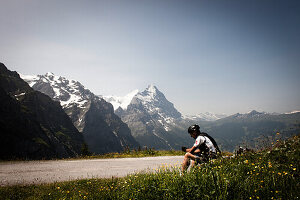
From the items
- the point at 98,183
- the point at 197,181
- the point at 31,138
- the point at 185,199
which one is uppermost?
the point at 197,181

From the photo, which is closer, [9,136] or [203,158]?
[203,158]

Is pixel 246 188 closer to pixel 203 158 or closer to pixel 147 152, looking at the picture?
pixel 203 158

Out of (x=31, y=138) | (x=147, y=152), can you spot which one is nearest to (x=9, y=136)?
(x=31, y=138)

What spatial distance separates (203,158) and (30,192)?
258 inches

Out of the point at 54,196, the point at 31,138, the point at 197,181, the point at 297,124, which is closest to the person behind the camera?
the point at 197,181

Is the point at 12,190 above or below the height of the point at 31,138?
above

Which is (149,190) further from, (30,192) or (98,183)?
(30,192)

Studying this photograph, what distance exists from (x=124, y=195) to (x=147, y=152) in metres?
13.5

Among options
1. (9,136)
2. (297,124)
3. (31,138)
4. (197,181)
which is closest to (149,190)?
(197,181)

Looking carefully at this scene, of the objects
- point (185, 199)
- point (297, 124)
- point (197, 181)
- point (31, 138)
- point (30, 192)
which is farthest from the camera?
point (31, 138)

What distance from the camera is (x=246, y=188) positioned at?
4301mm

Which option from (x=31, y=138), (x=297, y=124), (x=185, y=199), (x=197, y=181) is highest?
(x=297, y=124)

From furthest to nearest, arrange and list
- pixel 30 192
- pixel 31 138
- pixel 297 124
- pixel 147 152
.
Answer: pixel 31 138, pixel 147 152, pixel 297 124, pixel 30 192

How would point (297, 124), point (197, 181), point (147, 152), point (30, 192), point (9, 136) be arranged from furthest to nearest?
point (9, 136) < point (147, 152) < point (297, 124) < point (30, 192) < point (197, 181)
